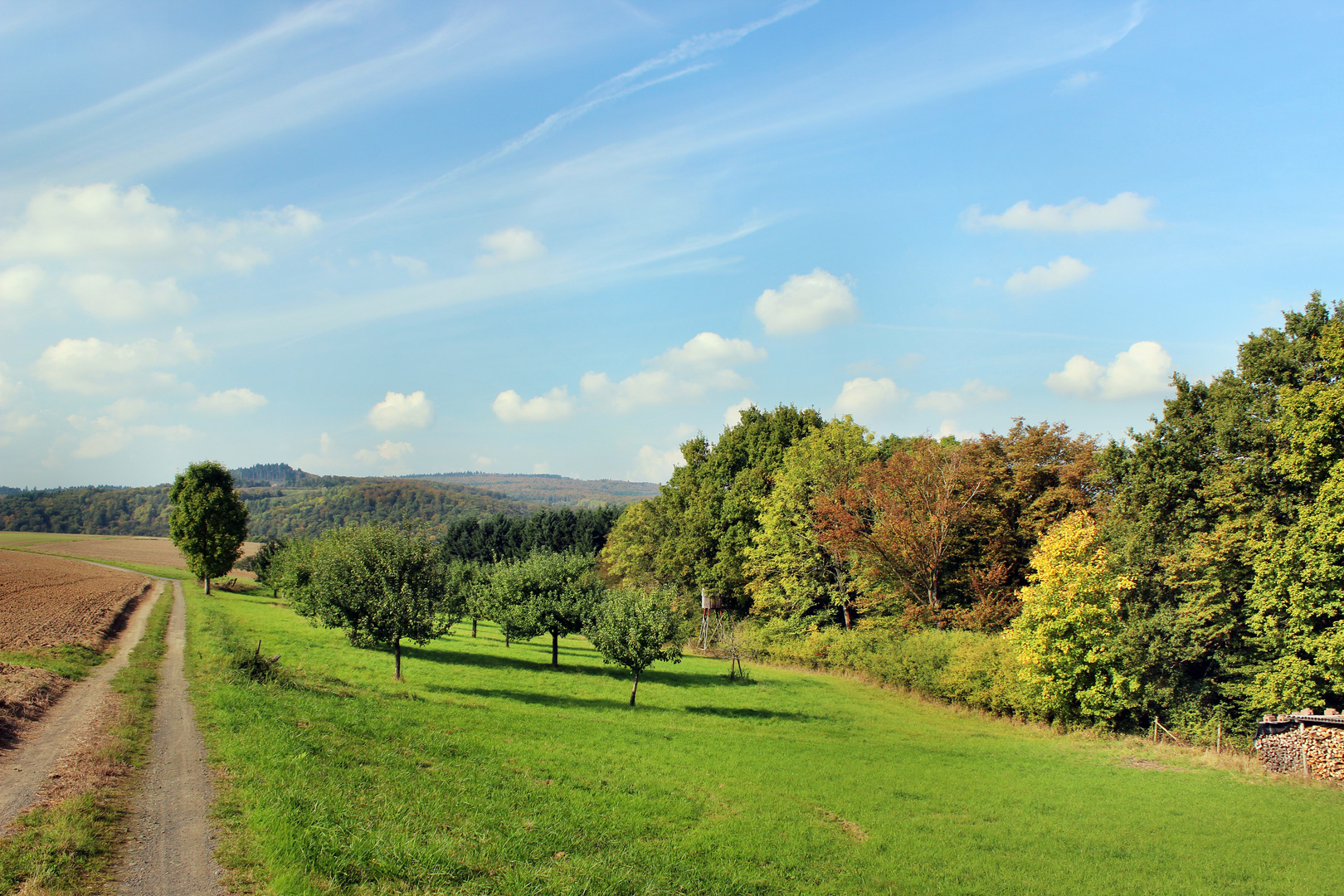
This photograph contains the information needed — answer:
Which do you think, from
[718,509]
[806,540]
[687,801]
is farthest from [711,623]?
[687,801]

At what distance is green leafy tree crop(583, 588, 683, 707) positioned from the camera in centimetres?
2761

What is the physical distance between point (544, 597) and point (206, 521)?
44829 millimetres

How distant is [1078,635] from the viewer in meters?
28.6

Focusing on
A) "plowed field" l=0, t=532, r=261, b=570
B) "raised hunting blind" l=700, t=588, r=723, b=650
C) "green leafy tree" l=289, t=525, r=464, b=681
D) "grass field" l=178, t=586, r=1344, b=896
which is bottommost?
"plowed field" l=0, t=532, r=261, b=570

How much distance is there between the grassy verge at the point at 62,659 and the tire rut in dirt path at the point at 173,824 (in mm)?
7943

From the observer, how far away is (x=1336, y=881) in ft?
45.2

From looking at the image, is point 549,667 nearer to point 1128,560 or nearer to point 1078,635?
point 1078,635

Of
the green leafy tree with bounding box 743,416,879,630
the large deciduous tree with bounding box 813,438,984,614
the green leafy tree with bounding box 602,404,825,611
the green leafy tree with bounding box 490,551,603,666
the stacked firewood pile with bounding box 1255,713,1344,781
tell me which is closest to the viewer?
the stacked firewood pile with bounding box 1255,713,1344,781

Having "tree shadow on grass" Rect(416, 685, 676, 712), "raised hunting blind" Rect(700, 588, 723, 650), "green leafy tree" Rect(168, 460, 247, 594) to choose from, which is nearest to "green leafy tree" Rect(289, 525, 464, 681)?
"tree shadow on grass" Rect(416, 685, 676, 712)

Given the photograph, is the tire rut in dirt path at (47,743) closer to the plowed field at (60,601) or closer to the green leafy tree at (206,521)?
the plowed field at (60,601)

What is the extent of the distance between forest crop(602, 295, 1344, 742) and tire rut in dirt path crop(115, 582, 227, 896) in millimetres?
30610

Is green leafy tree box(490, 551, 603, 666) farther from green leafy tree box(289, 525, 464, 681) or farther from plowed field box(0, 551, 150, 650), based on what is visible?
plowed field box(0, 551, 150, 650)

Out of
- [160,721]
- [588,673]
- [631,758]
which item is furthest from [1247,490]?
[160,721]

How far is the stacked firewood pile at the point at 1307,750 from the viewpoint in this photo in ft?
72.9
